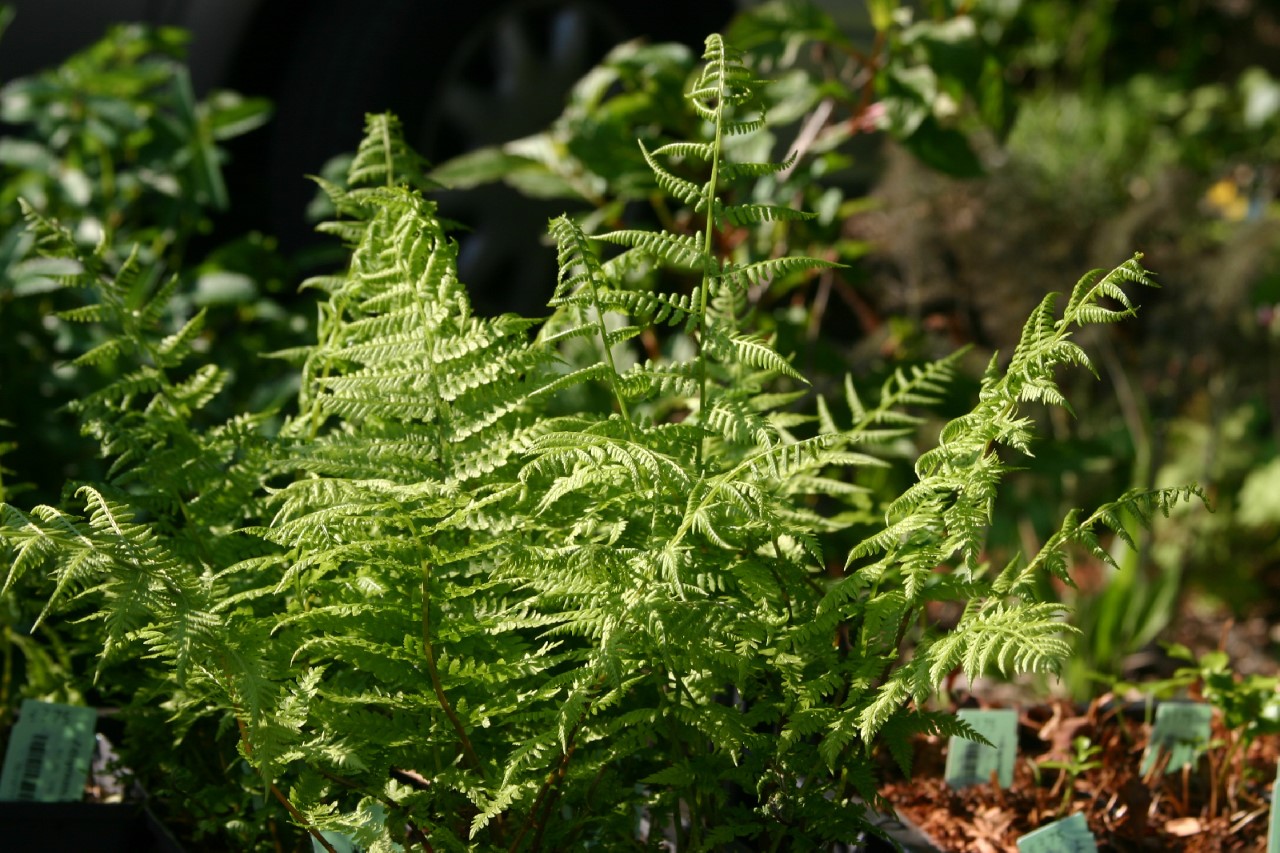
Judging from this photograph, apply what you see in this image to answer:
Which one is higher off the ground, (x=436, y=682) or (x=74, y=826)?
(x=436, y=682)

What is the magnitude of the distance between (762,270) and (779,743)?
300 millimetres

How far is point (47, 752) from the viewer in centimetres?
111

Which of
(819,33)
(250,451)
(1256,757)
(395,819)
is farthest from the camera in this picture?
(819,33)

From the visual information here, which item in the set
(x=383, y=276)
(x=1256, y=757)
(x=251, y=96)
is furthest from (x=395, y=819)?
(x=251, y=96)

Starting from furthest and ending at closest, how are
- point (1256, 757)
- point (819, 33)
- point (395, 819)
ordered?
1. point (819, 33)
2. point (1256, 757)
3. point (395, 819)

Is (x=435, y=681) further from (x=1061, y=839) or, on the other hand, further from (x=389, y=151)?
(x=1061, y=839)

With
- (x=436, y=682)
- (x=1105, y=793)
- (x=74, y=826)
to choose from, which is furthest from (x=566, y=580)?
(x=1105, y=793)

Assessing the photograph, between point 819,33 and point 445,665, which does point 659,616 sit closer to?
point 445,665

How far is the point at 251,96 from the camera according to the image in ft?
8.39

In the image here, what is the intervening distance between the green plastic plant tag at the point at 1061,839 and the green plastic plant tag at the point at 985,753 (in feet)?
0.54

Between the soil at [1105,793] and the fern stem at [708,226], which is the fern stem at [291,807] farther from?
the soil at [1105,793]

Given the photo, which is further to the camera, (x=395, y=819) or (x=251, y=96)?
(x=251, y=96)

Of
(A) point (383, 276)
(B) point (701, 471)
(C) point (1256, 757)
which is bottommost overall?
(C) point (1256, 757)

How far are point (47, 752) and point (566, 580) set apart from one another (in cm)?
64
